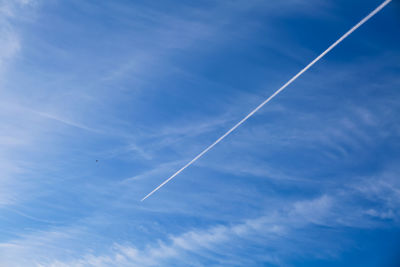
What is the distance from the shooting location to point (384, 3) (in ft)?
79.4

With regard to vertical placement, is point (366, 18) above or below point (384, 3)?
above

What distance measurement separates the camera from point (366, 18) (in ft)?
90.2

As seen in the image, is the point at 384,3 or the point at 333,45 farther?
the point at 333,45

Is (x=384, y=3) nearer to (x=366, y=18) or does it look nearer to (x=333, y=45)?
(x=366, y=18)

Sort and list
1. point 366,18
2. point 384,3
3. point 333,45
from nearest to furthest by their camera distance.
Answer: point 384,3 < point 366,18 < point 333,45

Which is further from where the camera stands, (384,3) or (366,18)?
(366,18)

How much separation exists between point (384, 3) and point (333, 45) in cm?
764

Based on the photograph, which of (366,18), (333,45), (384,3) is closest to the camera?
(384,3)

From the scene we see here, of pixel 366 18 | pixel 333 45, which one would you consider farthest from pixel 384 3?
pixel 333 45

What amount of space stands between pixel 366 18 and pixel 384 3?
10.9 feet

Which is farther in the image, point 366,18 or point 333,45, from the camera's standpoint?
point 333,45

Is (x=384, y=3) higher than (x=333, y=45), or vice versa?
(x=333, y=45)
